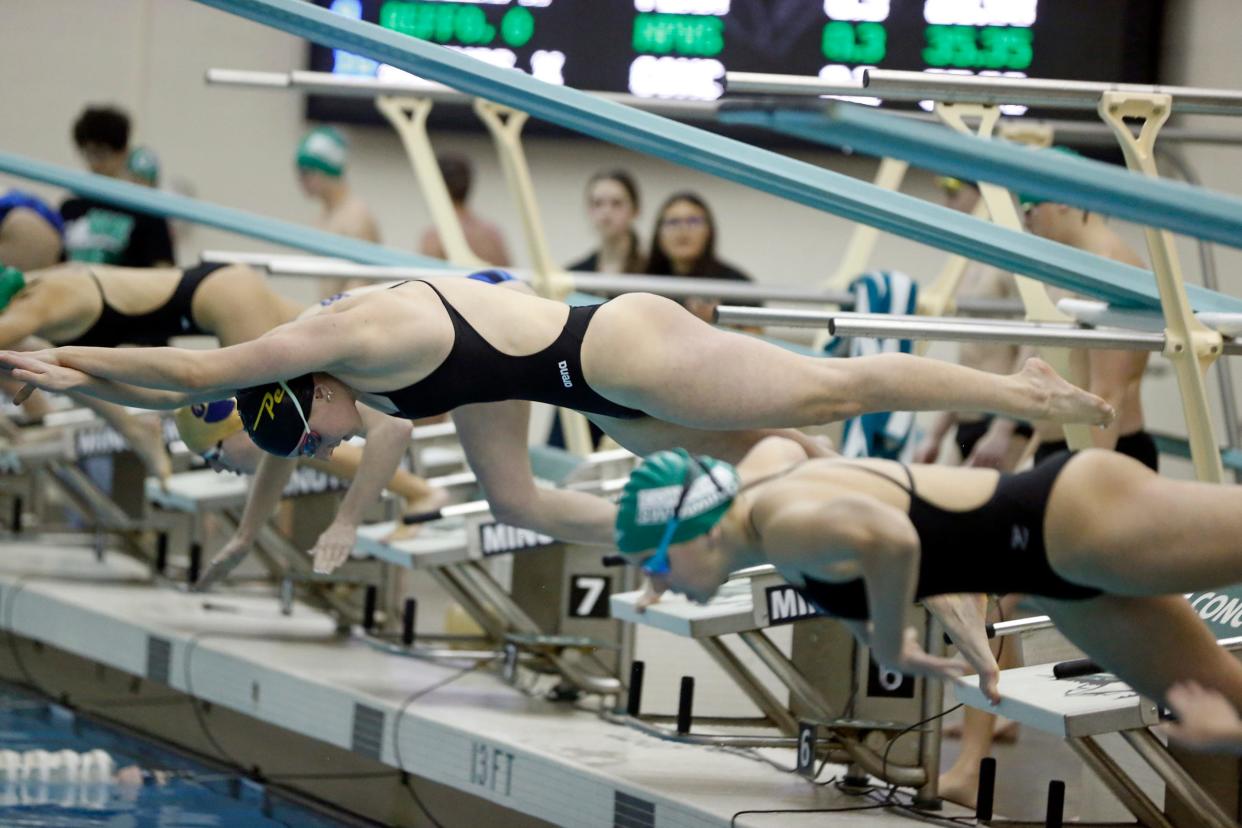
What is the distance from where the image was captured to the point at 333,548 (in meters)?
4.64

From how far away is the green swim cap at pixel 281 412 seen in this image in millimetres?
3721

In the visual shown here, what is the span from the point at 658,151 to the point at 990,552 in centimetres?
131

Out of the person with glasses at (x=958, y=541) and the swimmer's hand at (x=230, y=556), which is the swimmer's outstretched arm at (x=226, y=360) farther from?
the swimmer's hand at (x=230, y=556)

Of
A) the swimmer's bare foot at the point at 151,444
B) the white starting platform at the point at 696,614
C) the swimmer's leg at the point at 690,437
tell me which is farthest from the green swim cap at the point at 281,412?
the swimmer's bare foot at the point at 151,444

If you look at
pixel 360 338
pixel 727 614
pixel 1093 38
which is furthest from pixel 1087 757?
pixel 1093 38

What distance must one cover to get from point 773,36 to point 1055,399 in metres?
4.60

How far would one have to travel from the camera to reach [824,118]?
2.69 metres

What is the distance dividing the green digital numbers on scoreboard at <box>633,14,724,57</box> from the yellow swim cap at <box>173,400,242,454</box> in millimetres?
3942

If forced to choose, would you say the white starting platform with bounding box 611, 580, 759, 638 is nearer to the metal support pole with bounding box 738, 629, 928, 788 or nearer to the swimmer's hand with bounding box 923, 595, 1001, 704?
the metal support pole with bounding box 738, 629, 928, 788

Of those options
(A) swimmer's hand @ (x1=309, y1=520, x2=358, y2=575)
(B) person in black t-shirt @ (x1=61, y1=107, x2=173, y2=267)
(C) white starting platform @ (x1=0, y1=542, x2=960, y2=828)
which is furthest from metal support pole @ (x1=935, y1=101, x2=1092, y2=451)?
(B) person in black t-shirt @ (x1=61, y1=107, x2=173, y2=267)

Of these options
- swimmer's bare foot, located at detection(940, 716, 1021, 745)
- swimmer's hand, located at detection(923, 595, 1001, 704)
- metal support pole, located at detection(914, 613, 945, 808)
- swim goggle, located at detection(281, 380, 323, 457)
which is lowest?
swimmer's bare foot, located at detection(940, 716, 1021, 745)

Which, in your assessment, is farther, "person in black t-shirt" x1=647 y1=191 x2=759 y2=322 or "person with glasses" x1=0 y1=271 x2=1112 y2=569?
"person in black t-shirt" x1=647 y1=191 x2=759 y2=322

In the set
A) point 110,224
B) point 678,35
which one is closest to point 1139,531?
point 678,35

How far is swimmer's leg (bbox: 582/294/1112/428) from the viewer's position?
3.68m
